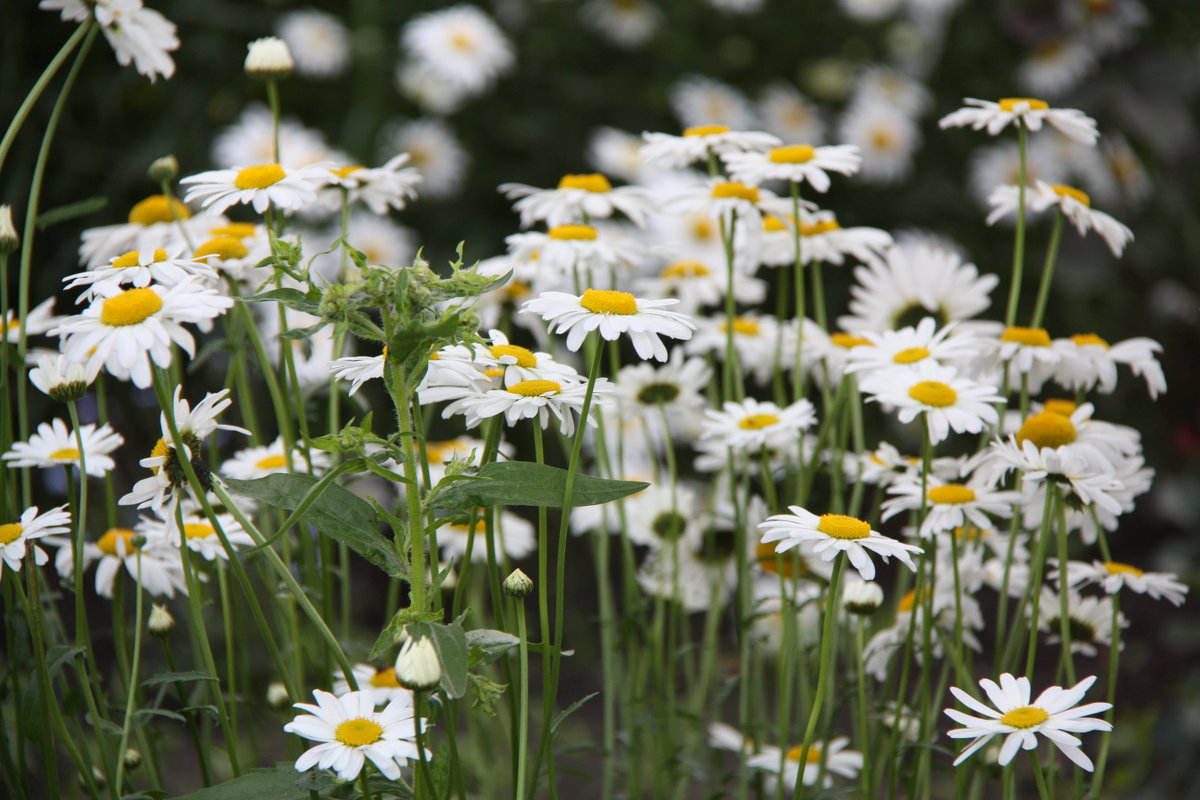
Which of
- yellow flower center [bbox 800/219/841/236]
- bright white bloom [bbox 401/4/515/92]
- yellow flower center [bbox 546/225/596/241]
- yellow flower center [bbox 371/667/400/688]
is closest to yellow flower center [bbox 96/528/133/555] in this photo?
yellow flower center [bbox 371/667/400/688]

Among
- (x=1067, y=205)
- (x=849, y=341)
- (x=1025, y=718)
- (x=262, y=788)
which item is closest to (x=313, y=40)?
(x=849, y=341)

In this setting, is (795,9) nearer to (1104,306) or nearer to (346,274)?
(1104,306)

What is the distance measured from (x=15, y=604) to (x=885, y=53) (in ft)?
8.59

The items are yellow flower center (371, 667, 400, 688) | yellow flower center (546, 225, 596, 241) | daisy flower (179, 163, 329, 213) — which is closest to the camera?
daisy flower (179, 163, 329, 213)

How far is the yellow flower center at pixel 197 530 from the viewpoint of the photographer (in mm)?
839

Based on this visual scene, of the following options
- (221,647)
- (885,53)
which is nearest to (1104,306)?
(885,53)

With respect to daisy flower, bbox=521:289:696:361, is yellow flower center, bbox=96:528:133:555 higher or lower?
lower

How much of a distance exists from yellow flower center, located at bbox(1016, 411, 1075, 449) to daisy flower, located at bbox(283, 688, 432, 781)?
51 centimetres

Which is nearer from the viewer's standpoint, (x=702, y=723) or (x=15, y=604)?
(x=15, y=604)

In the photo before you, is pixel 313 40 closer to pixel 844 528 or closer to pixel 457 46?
pixel 457 46

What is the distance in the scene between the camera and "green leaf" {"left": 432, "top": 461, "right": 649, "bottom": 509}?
63cm

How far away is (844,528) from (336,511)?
0.31 meters

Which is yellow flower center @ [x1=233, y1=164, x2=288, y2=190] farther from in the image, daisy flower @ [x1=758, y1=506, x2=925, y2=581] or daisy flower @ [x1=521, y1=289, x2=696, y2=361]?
daisy flower @ [x1=758, y1=506, x2=925, y2=581]

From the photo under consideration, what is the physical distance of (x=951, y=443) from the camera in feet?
7.39
